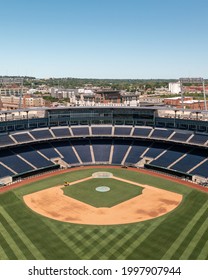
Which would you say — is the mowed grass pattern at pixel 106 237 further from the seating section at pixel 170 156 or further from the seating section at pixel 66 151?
the seating section at pixel 66 151

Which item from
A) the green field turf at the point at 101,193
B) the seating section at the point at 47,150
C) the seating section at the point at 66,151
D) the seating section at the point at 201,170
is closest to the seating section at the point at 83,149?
the seating section at the point at 66,151

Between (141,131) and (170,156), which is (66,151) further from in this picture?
(170,156)

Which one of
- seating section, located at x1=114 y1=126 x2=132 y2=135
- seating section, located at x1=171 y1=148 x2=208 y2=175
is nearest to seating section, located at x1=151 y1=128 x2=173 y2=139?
seating section, located at x1=114 y1=126 x2=132 y2=135

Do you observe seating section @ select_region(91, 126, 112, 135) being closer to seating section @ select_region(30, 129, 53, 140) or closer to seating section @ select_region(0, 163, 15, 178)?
seating section @ select_region(30, 129, 53, 140)

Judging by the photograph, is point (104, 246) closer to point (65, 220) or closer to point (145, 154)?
point (65, 220)

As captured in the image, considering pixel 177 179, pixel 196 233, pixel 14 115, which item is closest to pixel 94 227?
pixel 196 233
